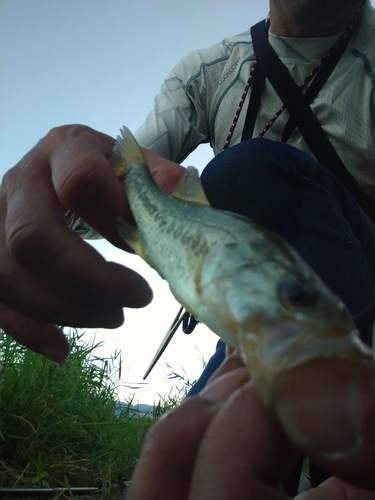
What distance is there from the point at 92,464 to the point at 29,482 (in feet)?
1.98

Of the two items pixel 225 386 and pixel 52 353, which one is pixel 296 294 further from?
pixel 52 353

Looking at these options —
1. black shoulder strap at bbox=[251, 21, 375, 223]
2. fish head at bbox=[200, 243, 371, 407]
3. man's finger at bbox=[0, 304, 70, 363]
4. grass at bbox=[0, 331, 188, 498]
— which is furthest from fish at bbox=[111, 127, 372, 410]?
grass at bbox=[0, 331, 188, 498]

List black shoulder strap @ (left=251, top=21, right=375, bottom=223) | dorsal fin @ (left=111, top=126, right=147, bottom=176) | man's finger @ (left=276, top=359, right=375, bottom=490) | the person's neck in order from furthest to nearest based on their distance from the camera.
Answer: the person's neck → black shoulder strap @ (left=251, top=21, right=375, bottom=223) → dorsal fin @ (left=111, top=126, right=147, bottom=176) → man's finger @ (left=276, top=359, right=375, bottom=490)

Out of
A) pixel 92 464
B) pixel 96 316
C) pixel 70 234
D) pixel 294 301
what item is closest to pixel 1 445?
pixel 92 464

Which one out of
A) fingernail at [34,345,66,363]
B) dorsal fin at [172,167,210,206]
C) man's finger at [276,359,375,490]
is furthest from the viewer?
fingernail at [34,345,66,363]

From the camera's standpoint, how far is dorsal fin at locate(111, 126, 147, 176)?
113cm

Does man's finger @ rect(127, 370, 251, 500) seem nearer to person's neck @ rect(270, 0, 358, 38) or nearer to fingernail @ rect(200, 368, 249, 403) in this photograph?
fingernail @ rect(200, 368, 249, 403)

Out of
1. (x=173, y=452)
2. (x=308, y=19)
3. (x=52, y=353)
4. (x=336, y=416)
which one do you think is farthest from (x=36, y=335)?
(x=308, y=19)

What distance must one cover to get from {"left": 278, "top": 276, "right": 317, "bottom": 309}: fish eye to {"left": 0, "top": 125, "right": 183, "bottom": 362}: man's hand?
1.88 feet

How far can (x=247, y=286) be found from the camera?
2.06 ft

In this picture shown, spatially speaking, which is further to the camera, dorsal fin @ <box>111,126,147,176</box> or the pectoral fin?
dorsal fin @ <box>111,126,147,176</box>

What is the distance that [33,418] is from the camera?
8.39 ft

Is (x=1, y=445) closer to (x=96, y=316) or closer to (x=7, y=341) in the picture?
(x=7, y=341)

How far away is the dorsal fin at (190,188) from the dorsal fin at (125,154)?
0.18m
